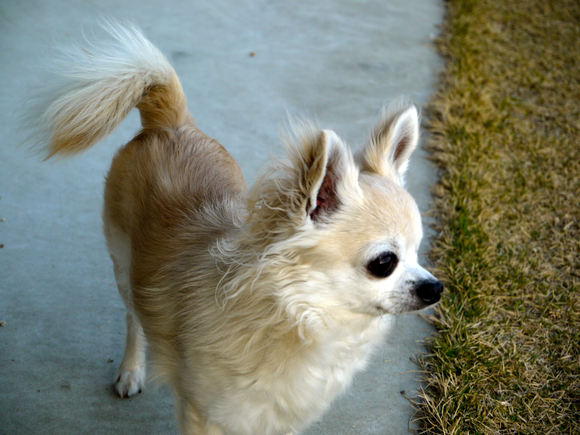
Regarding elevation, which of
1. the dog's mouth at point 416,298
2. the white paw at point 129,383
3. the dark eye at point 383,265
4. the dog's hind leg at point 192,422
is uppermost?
the dark eye at point 383,265

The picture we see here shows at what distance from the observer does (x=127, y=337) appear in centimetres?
217

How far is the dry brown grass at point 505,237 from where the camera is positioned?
227 centimetres

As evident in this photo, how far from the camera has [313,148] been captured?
130cm

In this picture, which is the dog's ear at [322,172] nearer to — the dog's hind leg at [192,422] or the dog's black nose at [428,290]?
the dog's black nose at [428,290]

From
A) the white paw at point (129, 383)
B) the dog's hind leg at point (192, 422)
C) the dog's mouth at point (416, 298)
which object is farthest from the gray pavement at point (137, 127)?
the dog's mouth at point (416, 298)

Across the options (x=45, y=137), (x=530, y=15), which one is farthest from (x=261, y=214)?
(x=530, y=15)

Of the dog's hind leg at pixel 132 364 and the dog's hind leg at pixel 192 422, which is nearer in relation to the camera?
the dog's hind leg at pixel 192 422

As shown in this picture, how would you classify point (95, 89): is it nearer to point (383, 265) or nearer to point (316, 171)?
point (316, 171)

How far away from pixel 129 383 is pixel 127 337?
20 cm

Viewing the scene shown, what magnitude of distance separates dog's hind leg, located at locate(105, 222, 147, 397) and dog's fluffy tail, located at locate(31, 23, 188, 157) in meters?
0.45

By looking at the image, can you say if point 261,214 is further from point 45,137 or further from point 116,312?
point 116,312

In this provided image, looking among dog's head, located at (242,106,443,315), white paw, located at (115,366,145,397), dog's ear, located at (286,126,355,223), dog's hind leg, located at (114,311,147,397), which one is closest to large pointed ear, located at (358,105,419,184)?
dog's head, located at (242,106,443,315)

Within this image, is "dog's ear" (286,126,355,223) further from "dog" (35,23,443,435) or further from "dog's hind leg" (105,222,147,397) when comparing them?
"dog's hind leg" (105,222,147,397)

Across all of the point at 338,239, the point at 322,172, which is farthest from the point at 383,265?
the point at 322,172
